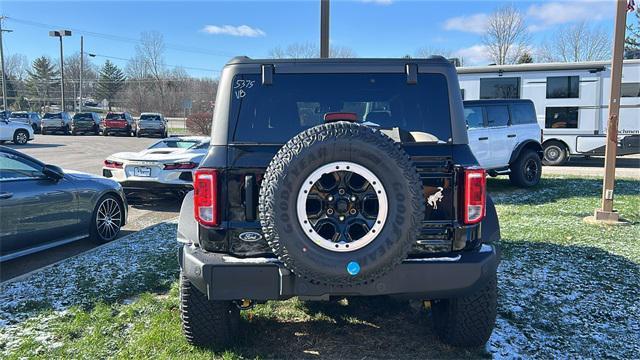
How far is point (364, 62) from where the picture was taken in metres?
3.11

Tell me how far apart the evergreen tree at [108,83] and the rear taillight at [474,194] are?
8785 centimetres

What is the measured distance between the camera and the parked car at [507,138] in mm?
10070

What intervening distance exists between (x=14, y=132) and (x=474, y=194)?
26344 mm

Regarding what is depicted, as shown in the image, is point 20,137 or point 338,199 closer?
point 338,199

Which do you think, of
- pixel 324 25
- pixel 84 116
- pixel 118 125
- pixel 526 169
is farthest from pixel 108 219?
pixel 84 116

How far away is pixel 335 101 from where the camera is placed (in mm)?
3143

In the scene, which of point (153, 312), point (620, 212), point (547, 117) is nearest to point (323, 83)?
point (153, 312)

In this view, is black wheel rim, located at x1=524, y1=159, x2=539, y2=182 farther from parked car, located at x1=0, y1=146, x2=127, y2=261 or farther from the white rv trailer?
parked car, located at x1=0, y1=146, x2=127, y2=261

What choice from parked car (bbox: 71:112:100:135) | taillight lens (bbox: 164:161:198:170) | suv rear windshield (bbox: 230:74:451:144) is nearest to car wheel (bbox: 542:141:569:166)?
taillight lens (bbox: 164:161:198:170)

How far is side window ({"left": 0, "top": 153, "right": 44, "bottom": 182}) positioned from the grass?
67.2 inches

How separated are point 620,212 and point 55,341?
8123 mm

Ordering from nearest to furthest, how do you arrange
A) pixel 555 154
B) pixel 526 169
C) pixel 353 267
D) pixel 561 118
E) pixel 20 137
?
pixel 353 267, pixel 526 169, pixel 561 118, pixel 555 154, pixel 20 137

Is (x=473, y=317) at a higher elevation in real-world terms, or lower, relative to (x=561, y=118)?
lower

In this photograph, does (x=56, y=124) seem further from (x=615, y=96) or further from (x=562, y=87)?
(x=615, y=96)
